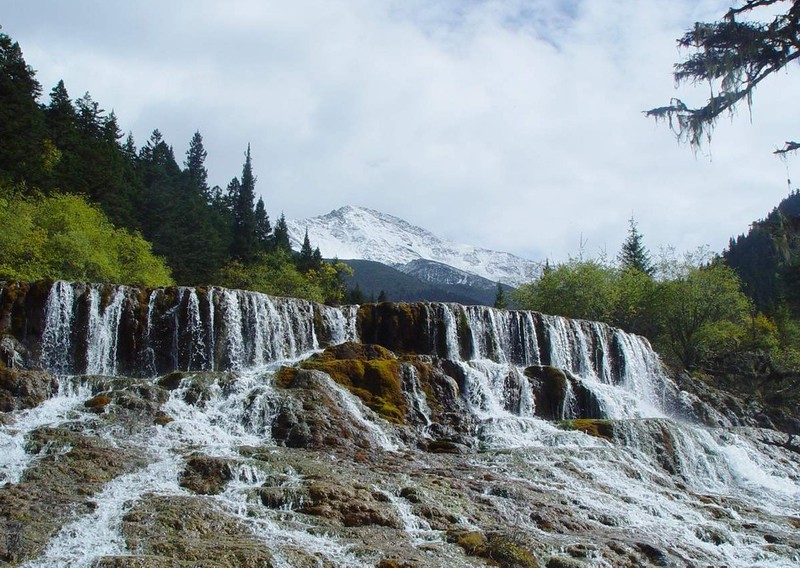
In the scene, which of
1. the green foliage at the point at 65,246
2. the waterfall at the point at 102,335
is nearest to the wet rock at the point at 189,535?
the waterfall at the point at 102,335

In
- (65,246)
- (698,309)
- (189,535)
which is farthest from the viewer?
(698,309)

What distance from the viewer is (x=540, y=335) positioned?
33.6 metres

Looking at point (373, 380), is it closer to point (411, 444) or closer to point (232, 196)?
point (411, 444)

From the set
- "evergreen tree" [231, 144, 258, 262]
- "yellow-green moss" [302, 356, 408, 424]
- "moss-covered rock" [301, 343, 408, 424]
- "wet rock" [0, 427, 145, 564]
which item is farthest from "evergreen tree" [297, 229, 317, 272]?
"wet rock" [0, 427, 145, 564]

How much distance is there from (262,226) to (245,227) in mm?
11443

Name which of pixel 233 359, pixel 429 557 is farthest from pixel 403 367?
pixel 429 557

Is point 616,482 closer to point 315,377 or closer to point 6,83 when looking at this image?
point 315,377

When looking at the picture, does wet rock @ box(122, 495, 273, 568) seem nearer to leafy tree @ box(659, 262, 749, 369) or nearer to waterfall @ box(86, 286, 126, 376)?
waterfall @ box(86, 286, 126, 376)

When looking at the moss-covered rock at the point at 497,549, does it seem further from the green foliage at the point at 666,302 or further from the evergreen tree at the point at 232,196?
the evergreen tree at the point at 232,196

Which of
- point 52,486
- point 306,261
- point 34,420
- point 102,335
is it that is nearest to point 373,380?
point 34,420

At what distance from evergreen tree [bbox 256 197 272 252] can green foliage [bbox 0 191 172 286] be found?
106 ft

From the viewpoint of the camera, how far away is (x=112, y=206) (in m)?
48.0

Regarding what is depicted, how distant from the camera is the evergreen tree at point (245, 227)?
6662 centimetres

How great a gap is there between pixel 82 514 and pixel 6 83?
38500 millimetres
